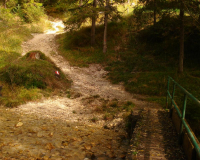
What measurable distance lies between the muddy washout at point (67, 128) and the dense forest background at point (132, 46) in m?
1.11

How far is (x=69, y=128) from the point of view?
647 centimetres

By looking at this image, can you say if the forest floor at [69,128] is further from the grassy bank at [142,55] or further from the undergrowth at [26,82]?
the grassy bank at [142,55]

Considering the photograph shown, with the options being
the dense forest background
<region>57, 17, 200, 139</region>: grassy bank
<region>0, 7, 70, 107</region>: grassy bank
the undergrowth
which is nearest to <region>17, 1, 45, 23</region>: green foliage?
the dense forest background

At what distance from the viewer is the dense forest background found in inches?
373

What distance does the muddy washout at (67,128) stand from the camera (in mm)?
4836

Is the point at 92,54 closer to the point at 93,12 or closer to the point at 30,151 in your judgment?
the point at 93,12

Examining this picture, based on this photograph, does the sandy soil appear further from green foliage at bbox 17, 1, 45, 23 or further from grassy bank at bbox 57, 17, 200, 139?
green foliage at bbox 17, 1, 45, 23

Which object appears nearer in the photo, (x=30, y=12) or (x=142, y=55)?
(x=142, y=55)

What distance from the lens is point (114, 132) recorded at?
6.61m

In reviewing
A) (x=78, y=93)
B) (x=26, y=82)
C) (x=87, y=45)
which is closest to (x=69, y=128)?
(x=78, y=93)

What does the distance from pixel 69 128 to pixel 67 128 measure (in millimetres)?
72

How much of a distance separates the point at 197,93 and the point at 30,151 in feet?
27.3

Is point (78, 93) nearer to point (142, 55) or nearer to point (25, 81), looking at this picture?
→ point (25, 81)

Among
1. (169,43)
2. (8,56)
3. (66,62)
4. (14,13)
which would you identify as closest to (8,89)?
(8,56)
